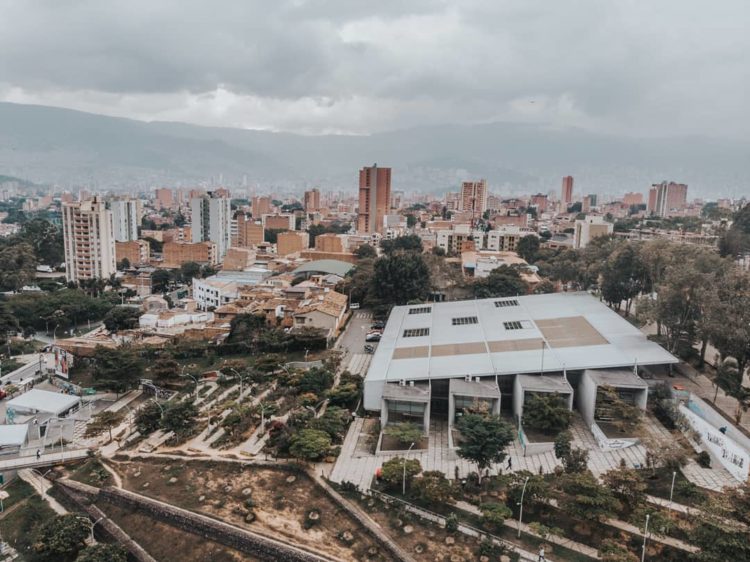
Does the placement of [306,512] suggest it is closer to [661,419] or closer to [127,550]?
[127,550]

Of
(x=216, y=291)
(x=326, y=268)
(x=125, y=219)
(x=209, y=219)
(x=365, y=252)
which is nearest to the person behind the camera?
(x=216, y=291)

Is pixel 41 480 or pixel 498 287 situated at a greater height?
pixel 498 287

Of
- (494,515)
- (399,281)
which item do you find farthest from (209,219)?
(494,515)

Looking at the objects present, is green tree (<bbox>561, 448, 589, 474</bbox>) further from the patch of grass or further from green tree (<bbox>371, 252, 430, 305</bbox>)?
green tree (<bbox>371, 252, 430, 305</bbox>)

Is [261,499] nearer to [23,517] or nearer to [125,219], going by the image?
[23,517]

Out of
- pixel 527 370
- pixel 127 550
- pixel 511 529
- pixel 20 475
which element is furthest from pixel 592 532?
pixel 20 475

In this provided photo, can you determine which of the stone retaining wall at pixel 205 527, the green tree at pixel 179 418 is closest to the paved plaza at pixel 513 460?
the stone retaining wall at pixel 205 527
